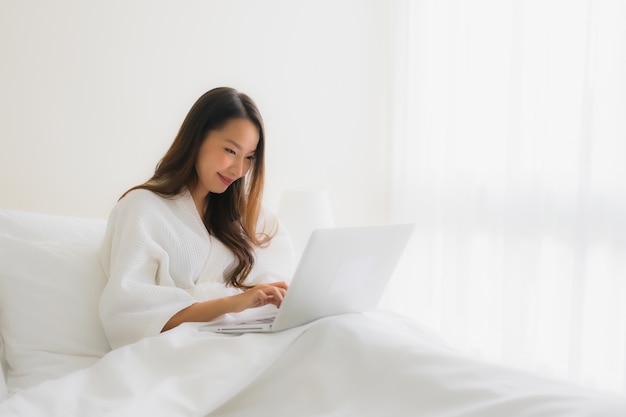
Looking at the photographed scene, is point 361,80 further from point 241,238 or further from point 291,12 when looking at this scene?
point 241,238

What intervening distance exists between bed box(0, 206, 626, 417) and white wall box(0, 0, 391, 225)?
0.67 metres

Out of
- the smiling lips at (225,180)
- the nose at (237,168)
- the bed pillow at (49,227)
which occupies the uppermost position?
the nose at (237,168)

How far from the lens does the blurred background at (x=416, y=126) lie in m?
2.35

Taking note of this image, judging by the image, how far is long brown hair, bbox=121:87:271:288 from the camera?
1835 mm

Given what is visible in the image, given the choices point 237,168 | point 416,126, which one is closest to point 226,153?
point 237,168

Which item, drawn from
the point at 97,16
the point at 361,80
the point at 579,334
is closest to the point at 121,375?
the point at 97,16

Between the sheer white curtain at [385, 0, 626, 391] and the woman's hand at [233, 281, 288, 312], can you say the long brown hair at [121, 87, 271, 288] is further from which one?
the sheer white curtain at [385, 0, 626, 391]

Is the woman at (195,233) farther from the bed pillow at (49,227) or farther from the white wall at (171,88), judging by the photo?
the white wall at (171,88)

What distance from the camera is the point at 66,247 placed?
1.77 metres

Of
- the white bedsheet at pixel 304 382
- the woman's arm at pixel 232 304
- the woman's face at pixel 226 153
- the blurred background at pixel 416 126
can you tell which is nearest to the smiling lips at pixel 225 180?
the woman's face at pixel 226 153

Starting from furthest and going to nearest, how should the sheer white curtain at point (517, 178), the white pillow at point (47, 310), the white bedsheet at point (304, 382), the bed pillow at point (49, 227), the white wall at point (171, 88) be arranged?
the sheer white curtain at point (517, 178), the white wall at point (171, 88), the bed pillow at point (49, 227), the white pillow at point (47, 310), the white bedsheet at point (304, 382)

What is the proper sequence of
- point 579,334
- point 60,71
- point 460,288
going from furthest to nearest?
point 460,288 → point 579,334 → point 60,71

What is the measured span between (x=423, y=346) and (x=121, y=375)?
0.58 m

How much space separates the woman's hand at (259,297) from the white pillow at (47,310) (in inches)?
14.7
